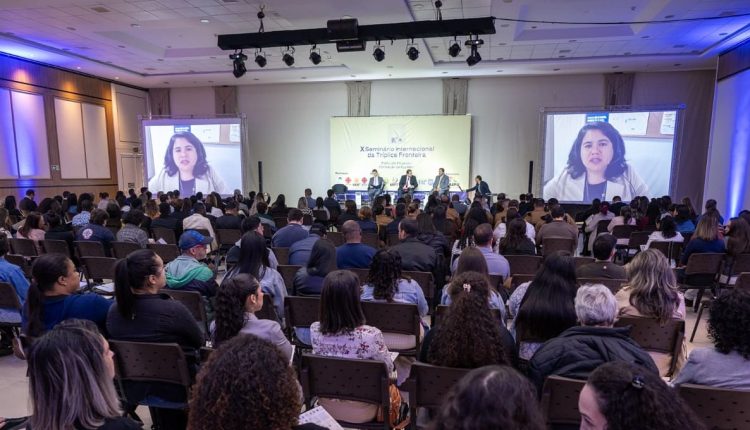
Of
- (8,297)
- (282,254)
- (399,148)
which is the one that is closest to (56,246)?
(8,297)

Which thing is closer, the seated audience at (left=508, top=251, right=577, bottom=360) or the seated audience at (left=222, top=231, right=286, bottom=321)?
the seated audience at (left=508, top=251, right=577, bottom=360)

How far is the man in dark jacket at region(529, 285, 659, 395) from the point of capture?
1811mm

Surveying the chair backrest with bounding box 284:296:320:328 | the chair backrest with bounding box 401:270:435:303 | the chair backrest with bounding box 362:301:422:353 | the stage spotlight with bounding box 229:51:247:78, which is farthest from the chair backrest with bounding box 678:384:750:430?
the stage spotlight with bounding box 229:51:247:78

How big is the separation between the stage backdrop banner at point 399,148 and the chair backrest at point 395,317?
1051 centimetres

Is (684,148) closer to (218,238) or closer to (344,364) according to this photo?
(218,238)

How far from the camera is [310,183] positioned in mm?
14859

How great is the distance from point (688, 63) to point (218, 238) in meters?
12.4

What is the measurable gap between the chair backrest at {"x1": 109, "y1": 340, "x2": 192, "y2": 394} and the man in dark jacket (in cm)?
174

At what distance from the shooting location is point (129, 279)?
2.40 metres

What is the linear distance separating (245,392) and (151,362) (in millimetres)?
1543

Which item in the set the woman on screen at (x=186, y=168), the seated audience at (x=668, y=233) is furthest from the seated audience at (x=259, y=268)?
the woman on screen at (x=186, y=168)

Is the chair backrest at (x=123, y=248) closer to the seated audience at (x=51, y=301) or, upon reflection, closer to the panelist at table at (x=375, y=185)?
the seated audience at (x=51, y=301)

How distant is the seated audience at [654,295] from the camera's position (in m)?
2.72

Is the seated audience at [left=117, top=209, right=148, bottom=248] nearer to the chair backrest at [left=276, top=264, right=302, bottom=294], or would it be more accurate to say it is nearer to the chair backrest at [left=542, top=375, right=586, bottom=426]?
the chair backrest at [left=276, top=264, right=302, bottom=294]
